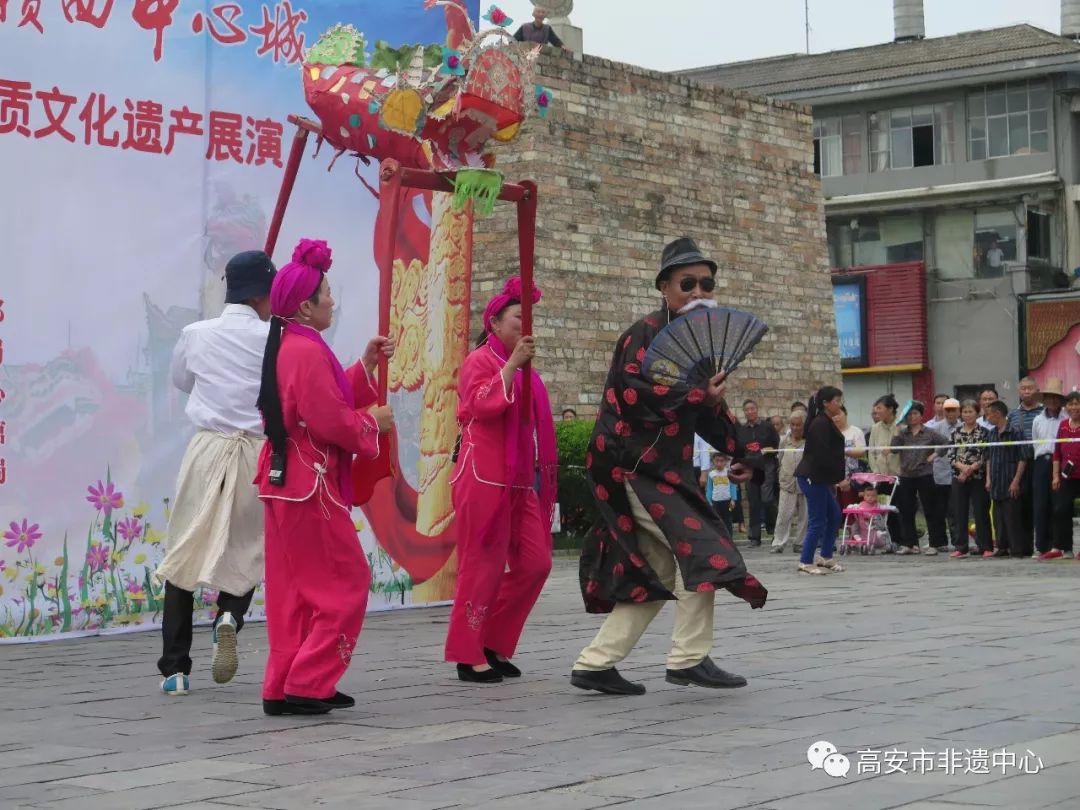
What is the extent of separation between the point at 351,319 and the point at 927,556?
29.4ft

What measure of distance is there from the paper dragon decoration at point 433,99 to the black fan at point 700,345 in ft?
4.57

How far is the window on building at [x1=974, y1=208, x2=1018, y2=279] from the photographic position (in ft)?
125

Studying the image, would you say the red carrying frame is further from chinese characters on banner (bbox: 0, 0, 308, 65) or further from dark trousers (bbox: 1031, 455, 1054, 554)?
dark trousers (bbox: 1031, 455, 1054, 554)

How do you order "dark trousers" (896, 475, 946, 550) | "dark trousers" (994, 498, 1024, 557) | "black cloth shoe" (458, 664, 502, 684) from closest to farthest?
"black cloth shoe" (458, 664, 502, 684), "dark trousers" (994, 498, 1024, 557), "dark trousers" (896, 475, 946, 550)

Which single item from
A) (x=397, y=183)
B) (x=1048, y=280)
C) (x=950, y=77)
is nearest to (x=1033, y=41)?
(x=950, y=77)

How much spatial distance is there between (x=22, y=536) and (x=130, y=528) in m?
0.64

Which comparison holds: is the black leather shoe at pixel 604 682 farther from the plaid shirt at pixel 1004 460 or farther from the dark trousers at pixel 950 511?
the dark trousers at pixel 950 511

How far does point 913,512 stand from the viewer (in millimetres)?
18109

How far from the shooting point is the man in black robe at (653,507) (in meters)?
6.74

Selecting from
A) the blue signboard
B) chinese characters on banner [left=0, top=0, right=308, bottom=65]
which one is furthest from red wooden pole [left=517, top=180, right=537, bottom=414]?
the blue signboard

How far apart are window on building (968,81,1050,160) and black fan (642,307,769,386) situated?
3332cm

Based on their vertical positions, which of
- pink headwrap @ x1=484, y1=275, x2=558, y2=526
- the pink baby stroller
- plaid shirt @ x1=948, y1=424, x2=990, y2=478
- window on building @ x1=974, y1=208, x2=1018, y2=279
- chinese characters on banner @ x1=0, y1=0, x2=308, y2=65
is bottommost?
the pink baby stroller

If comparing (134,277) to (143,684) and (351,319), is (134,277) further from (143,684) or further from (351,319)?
(143,684)

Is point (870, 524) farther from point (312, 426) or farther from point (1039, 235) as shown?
point (1039, 235)
